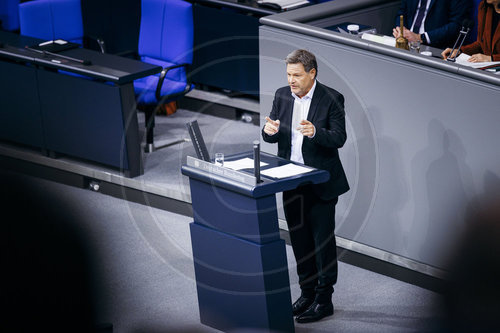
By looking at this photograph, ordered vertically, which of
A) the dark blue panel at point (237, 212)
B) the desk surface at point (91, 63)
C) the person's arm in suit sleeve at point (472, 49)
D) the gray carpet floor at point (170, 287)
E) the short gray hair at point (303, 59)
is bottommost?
the gray carpet floor at point (170, 287)

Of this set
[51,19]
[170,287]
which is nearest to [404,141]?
[170,287]

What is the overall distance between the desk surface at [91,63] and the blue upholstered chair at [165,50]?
298mm

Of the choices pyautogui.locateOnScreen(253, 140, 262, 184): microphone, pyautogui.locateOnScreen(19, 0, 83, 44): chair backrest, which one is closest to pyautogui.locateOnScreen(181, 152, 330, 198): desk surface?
pyautogui.locateOnScreen(253, 140, 262, 184): microphone

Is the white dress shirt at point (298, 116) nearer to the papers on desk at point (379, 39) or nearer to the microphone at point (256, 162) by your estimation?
the microphone at point (256, 162)

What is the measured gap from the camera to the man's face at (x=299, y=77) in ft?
13.7

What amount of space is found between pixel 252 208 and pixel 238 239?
0.22 meters

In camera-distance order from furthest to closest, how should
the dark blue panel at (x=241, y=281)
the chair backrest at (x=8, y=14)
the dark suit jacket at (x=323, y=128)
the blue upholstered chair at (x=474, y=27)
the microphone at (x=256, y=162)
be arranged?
the chair backrest at (x=8, y=14) → the blue upholstered chair at (x=474, y=27) → the dark suit jacket at (x=323, y=128) → the dark blue panel at (x=241, y=281) → the microphone at (x=256, y=162)

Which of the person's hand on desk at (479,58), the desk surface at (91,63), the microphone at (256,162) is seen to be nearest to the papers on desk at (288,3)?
the desk surface at (91,63)

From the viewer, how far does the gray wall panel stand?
4516 mm

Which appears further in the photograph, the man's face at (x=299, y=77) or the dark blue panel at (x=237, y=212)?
the man's face at (x=299, y=77)

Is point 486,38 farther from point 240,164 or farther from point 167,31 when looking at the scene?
point 167,31

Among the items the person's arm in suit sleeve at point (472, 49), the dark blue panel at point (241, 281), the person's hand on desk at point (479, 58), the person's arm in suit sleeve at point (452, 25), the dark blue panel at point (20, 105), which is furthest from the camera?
the dark blue panel at point (20, 105)

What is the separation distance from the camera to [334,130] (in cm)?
421

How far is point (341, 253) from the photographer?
532 cm
